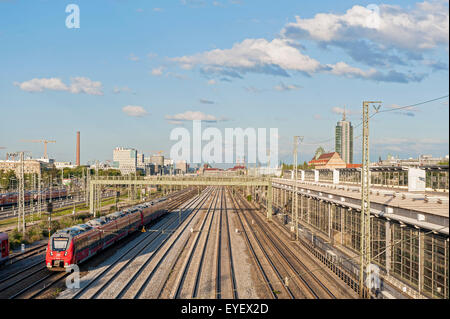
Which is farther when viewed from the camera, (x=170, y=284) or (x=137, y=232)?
(x=137, y=232)

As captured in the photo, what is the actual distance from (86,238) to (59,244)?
3.06 metres

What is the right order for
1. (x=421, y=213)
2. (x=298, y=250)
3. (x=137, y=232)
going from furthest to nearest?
(x=137, y=232), (x=298, y=250), (x=421, y=213)

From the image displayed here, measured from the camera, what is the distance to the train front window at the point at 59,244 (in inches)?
1105

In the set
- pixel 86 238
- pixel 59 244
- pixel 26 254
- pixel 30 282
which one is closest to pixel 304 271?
pixel 86 238

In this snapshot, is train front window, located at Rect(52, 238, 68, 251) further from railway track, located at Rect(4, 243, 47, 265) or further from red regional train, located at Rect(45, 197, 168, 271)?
railway track, located at Rect(4, 243, 47, 265)

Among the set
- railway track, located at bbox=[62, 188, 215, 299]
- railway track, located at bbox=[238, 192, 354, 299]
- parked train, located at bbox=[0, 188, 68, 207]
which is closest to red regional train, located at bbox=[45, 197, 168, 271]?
railway track, located at bbox=[62, 188, 215, 299]

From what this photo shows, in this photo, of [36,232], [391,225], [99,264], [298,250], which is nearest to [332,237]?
[298,250]

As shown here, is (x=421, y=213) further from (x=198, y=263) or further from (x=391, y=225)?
(x=198, y=263)

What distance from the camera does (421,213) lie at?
2194cm

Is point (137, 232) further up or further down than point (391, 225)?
further down

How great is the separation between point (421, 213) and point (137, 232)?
37.1 meters

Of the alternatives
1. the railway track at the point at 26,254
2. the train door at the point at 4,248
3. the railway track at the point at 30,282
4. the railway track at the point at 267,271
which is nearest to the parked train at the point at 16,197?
Result: the railway track at the point at 26,254

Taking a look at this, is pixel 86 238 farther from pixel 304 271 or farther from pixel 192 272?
pixel 304 271

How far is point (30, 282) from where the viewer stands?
85.9 ft
